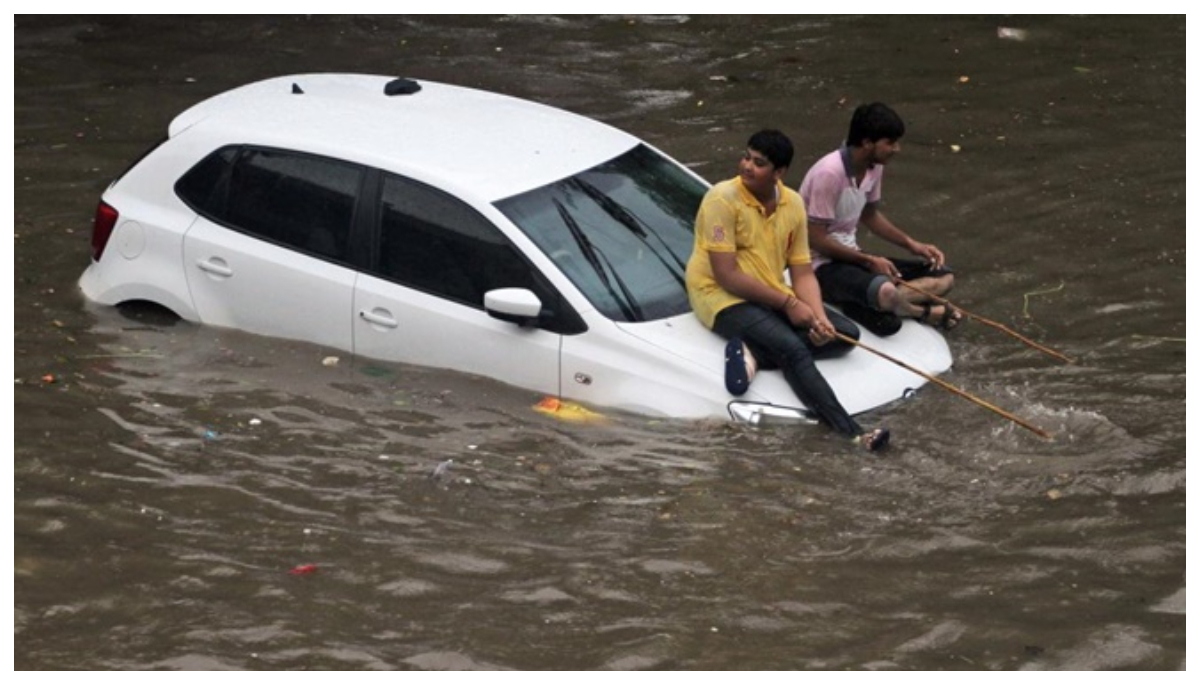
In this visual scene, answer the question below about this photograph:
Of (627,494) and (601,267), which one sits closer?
(627,494)

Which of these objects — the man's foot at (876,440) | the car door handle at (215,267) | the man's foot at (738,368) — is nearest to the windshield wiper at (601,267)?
the man's foot at (738,368)

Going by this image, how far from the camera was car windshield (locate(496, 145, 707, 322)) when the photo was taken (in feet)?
32.3

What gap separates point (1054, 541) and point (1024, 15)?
921 centimetres

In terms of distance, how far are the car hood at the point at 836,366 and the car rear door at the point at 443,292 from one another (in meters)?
0.54

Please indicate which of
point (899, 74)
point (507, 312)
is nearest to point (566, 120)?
point (507, 312)

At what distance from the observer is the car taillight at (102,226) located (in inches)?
431

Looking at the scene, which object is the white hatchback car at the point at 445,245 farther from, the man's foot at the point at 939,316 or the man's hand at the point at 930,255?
the man's hand at the point at 930,255

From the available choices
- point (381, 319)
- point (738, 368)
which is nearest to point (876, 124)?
point (738, 368)

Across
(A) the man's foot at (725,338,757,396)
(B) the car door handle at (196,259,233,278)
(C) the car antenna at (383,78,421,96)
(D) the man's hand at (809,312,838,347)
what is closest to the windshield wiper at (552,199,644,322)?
(A) the man's foot at (725,338,757,396)

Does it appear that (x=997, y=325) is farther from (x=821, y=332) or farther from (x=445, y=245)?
(x=445, y=245)

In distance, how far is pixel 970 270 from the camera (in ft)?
39.5

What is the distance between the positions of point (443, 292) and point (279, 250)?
0.98 metres

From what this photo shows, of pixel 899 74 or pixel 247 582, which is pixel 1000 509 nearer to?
pixel 247 582

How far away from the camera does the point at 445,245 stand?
10.0 meters
